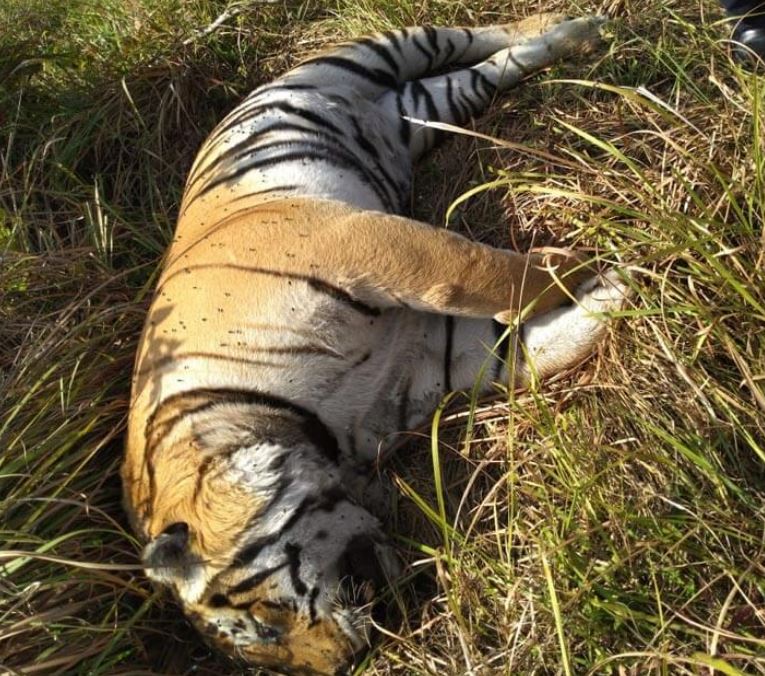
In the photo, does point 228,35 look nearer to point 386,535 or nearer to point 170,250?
point 170,250

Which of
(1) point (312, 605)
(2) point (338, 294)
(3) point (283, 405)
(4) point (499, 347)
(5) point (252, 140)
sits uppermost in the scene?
(5) point (252, 140)

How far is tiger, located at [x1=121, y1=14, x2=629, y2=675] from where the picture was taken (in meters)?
2.07

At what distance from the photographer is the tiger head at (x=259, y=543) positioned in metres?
2.04

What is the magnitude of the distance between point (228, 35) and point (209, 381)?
232cm

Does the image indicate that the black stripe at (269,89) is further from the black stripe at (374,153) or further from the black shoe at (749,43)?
the black shoe at (749,43)

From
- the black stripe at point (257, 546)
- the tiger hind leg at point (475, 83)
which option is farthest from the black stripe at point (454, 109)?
the black stripe at point (257, 546)

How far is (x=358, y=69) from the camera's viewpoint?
316 cm

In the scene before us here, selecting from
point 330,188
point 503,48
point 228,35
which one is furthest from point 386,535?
point 228,35

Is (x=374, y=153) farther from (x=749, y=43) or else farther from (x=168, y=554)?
(x=168, y=554)

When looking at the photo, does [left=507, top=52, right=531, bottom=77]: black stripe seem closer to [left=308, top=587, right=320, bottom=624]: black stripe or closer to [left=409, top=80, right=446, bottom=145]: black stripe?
[left=409, top=80, right=446, bottom=145]: black stripe

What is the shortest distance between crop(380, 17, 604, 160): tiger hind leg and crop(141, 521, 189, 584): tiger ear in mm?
1842

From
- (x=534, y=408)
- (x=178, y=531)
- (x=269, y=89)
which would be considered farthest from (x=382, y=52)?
(x=178, y=531)

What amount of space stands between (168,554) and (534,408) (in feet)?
3.89

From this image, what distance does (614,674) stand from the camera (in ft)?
5.93
